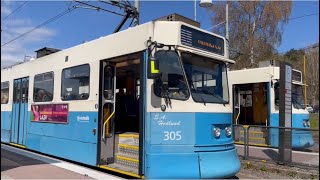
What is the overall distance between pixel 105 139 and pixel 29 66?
5329 millimetres

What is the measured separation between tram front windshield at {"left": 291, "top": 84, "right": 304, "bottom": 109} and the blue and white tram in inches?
289

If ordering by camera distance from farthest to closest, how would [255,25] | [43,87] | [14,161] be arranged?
[255,25] → [43,87] → [14,161]

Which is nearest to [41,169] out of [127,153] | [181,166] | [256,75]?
[127,153]

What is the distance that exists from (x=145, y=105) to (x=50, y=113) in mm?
4474

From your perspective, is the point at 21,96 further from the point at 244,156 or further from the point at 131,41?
the point at 244,156

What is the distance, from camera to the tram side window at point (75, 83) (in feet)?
30.0

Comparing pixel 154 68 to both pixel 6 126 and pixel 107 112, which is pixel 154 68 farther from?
pixel 6 126

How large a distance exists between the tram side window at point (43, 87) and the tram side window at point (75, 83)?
0.87 metres

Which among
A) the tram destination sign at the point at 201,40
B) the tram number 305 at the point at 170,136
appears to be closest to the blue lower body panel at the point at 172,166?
the tram number 305 at the point at 170,136

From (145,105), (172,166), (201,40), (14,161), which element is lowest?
(14,161)

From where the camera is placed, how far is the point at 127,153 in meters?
8.28

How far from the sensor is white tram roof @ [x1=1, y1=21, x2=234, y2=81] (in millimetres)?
7402

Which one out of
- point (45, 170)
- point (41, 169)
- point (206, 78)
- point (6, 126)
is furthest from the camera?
point (6, 126)

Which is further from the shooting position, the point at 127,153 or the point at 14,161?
the point at 14,161
